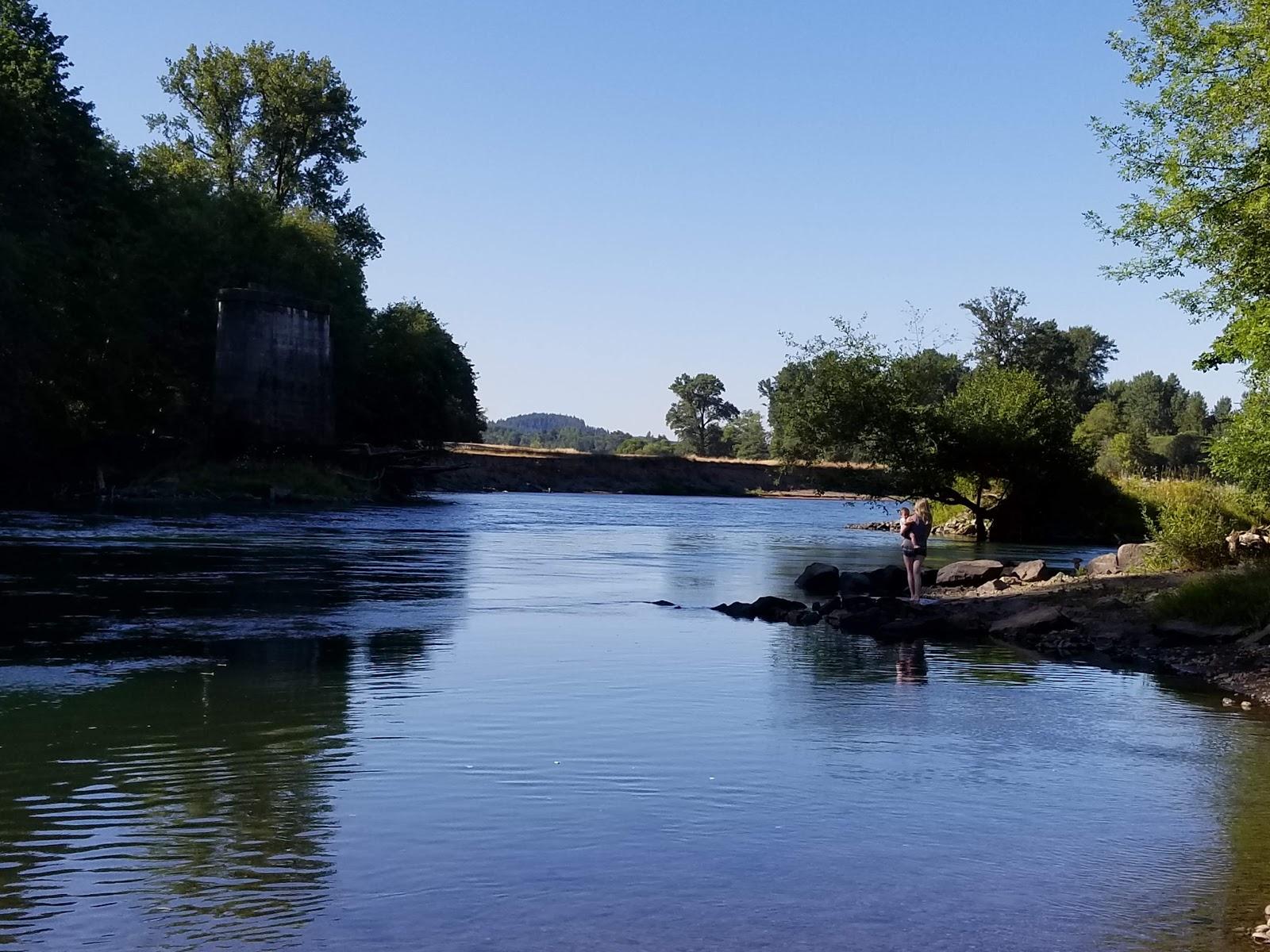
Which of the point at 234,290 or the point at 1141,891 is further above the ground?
the point at 234,290

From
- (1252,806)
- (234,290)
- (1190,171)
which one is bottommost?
(1252,806)

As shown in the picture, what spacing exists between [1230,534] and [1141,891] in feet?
73.9

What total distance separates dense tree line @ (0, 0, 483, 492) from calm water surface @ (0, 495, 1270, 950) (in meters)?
31.2

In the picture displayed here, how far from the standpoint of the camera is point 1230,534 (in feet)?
89.0

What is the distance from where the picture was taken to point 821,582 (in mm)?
26812

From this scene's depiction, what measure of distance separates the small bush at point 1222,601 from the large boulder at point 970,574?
318 inches

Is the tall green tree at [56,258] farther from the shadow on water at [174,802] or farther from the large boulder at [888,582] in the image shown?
the shadow on water at [174,802]

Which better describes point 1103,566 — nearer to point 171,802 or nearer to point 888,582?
point 888,582

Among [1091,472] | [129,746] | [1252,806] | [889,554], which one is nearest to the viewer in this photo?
[1252,806]

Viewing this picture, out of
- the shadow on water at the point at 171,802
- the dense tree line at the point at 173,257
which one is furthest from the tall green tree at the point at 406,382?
the shadow on water at the point at 171,802

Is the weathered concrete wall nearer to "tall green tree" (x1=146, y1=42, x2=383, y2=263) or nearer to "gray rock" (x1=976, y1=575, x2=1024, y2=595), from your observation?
"tall green tree" (x1=146, y1=42, x2=383, y2=263)

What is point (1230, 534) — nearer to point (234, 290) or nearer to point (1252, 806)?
point (1252, 806)

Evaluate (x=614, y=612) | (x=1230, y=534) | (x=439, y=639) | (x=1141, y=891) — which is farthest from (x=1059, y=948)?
(x=1230, y=534)

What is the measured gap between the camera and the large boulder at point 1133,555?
26.6 metres
